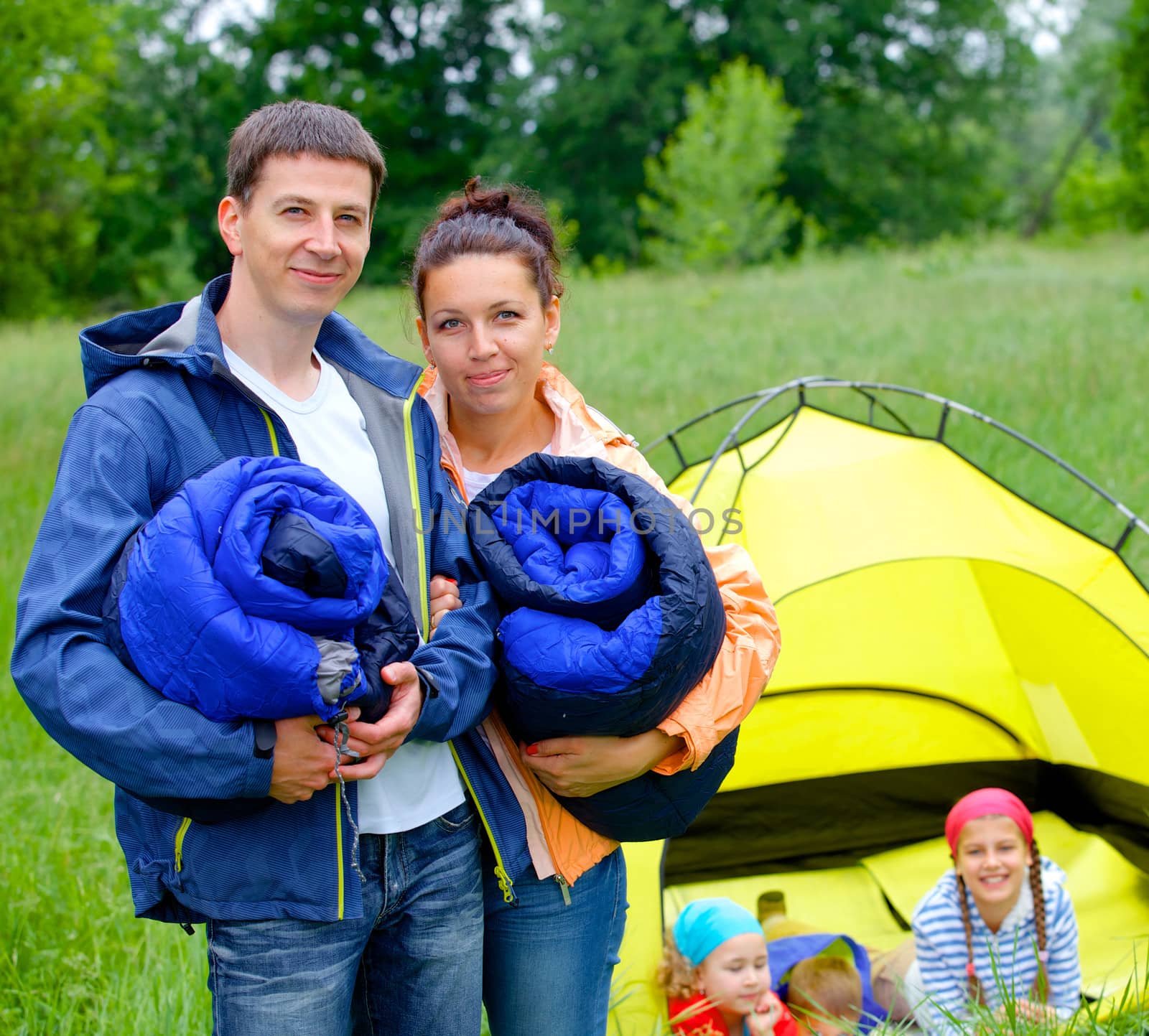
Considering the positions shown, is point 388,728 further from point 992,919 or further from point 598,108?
point 598,108

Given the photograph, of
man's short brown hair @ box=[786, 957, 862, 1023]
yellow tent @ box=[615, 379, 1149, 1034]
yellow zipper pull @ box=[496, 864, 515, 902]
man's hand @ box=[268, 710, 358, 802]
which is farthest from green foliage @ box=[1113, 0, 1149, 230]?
man's hand @ box=[268, 710, 358, 802]

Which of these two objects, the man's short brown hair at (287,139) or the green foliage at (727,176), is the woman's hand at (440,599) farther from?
the green foliage at (727,176)

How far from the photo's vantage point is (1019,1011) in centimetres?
243

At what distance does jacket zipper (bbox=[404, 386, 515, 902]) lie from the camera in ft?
4.95

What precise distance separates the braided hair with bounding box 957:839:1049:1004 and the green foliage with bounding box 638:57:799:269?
46.7 ft

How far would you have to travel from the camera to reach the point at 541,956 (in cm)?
158

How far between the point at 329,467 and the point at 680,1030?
181 centimetres

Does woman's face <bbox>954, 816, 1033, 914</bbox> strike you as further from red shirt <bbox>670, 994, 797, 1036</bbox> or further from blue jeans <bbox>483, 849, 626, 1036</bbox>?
blue jeans <bbox>483, 849, 626, 1036</bbox>

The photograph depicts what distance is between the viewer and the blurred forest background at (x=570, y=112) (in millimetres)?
21016

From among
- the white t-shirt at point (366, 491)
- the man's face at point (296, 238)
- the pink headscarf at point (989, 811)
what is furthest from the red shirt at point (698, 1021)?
the man's face at point (296, 238)

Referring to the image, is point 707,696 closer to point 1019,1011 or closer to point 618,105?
point 1019,1011

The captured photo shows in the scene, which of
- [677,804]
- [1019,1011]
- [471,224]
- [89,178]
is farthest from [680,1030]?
[89,178]

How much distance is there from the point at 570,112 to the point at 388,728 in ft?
69.4

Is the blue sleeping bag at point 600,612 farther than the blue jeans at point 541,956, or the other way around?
the blue jeans at point 541,956
